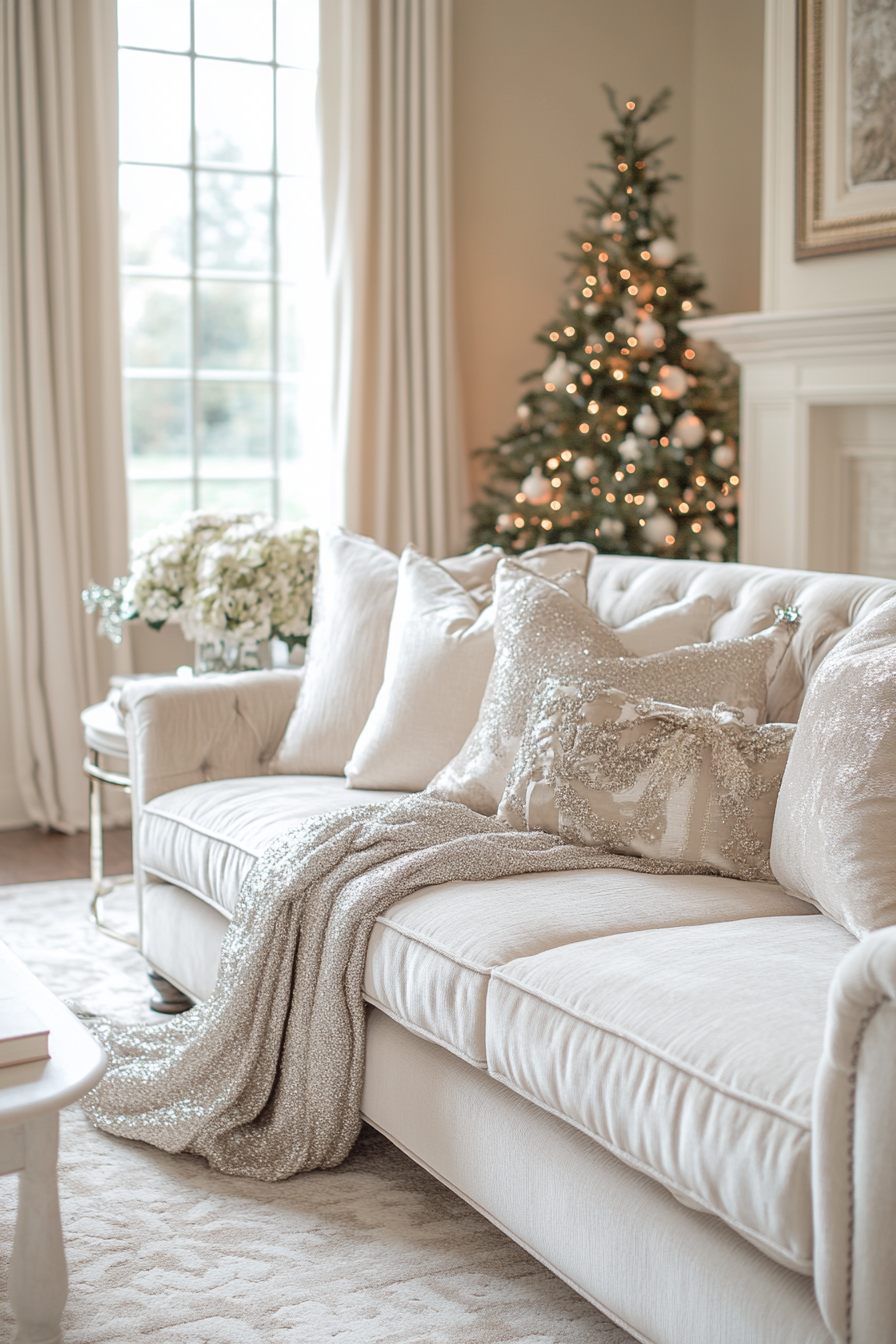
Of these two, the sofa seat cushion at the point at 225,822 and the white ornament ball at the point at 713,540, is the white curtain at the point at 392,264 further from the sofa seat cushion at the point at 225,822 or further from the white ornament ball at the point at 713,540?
the sofa seat cushion at the point at 225,822

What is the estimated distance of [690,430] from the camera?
4773 mm

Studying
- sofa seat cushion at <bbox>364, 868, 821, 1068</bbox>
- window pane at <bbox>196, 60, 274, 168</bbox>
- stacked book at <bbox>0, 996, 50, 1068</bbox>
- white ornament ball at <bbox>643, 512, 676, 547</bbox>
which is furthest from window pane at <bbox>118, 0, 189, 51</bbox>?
stacked book at <bbox>0, 996, 50, 1068</bbox>

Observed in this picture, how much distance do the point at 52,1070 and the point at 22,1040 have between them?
5cm

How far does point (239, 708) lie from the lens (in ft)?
9.76

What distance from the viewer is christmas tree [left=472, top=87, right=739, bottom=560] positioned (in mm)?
4812

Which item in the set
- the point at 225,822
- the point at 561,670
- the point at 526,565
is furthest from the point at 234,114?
the point at 561,670

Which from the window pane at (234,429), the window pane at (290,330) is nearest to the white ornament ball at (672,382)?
the window pane at (290,330)

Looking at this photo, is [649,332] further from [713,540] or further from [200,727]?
[200,727]

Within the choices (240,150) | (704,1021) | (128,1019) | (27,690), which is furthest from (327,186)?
(704,1021)

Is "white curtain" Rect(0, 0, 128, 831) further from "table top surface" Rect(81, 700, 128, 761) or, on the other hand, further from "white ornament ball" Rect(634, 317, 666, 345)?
"white ornament ball" Rect(634, 317, 666, 345)

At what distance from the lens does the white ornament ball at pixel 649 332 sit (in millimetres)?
4812

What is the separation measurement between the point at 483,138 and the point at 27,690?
8.87ft

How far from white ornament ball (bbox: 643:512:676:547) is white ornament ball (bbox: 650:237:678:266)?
936 millimetres

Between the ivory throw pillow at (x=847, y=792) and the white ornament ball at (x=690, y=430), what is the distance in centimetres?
291
